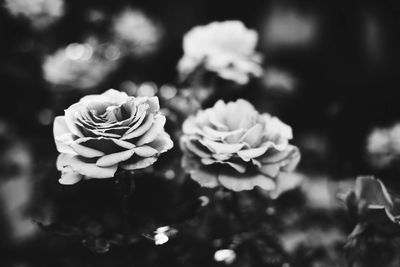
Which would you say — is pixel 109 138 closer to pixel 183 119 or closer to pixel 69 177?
pixel 69 177

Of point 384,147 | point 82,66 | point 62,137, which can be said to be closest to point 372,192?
point 384,147

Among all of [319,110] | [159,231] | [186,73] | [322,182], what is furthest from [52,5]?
[319,110]

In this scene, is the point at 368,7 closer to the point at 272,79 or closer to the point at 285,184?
the point at 272,79

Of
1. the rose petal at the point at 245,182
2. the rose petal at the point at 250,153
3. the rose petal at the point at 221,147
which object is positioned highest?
the rose petal at the point at 221,147

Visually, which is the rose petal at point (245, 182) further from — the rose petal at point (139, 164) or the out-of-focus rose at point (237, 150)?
the rose petal at point (139, 164)

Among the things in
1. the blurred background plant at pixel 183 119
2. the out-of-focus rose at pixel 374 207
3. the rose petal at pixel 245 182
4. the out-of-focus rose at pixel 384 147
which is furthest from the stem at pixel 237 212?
the out-of-focus rose at pixel 384 147

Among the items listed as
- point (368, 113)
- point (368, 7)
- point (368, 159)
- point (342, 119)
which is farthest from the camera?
point (368, 7)
